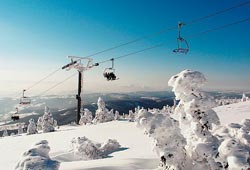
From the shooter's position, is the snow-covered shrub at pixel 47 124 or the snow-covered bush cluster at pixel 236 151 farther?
the snow-covered shrub at pixel 47 124

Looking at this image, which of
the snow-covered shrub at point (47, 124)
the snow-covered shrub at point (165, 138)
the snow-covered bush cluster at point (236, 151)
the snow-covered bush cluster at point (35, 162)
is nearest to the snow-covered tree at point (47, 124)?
the snow-covered shrub at point (47, 124)

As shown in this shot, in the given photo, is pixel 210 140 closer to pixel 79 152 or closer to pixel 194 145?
pixel 194 145

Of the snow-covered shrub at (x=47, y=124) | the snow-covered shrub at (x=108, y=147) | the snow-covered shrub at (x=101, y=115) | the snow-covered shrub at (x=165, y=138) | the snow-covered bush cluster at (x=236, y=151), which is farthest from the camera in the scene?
the snow-covered shrub at (x=101, y=115)

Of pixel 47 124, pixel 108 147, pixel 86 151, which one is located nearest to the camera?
pixel 86 151

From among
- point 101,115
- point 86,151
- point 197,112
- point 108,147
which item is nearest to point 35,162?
point 197,112

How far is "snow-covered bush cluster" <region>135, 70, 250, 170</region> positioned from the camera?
9680 millimetres

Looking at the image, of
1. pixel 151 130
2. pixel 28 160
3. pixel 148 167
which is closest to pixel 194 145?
pixel 151 130

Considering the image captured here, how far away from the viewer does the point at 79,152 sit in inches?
739

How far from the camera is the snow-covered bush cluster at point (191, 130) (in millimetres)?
9680

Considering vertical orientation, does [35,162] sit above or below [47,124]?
above

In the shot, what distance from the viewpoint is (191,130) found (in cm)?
1023

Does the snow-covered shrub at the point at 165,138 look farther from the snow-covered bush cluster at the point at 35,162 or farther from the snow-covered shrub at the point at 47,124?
the snow-covered shrub at the point at 47,124

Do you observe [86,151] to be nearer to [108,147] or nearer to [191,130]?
[108,147]

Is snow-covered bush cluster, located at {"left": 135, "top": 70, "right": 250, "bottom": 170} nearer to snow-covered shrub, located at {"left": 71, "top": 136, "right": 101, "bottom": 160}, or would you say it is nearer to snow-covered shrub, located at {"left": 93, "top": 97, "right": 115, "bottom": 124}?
snow-covered shrub, located at {"left": 71, "top": 136, "right": 101, "bottom": 160}
